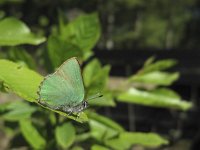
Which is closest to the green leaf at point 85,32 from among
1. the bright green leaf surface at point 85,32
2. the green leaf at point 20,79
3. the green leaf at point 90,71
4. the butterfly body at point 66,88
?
the bright green leaf surface at point 85,32

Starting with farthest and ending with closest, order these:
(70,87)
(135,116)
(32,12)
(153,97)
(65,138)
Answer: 1. (32,12)
2. (135,116)
3. (153,97)
4. (65,138)
5. (70,87)

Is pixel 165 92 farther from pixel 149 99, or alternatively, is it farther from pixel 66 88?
pixel 66 88

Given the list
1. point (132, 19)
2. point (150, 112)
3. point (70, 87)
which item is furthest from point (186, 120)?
point (132, 19)

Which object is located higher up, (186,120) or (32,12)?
(32,12)

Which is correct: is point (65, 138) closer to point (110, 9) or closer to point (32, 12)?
point (32, 12)

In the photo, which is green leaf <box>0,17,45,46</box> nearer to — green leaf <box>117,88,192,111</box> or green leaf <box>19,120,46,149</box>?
green leaf <box>19,120,46,149</box>

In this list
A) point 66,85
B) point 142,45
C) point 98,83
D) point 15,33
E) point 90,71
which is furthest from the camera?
point 142,45

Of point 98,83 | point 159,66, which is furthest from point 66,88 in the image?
point 159,66
